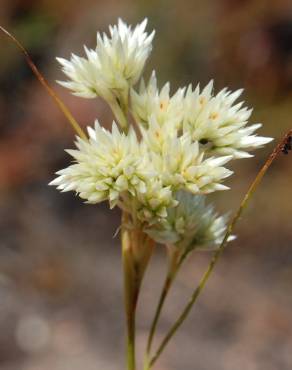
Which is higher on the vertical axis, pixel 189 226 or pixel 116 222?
pixel 189 226

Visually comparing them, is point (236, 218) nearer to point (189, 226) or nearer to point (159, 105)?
point (189, 226)

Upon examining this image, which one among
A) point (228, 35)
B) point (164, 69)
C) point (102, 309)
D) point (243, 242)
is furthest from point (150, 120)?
point (228, 35)

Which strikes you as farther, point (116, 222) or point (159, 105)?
point (116, 222)

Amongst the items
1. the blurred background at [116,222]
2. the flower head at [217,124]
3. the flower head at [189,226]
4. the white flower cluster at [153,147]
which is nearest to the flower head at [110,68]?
the white flower cluster at [153,147]

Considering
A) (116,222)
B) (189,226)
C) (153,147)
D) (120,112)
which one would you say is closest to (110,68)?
(120,112)

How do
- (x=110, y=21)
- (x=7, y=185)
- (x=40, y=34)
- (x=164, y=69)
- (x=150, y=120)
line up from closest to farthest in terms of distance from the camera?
(x=150, y=120) < (x=7, y=185) < (x=164, y=69) < (x=110, y=21) < (x=40, y=34)

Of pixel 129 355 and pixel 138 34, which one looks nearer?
pixel 129 355

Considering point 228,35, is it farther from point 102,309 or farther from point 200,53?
point 102,309
